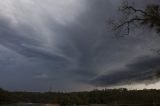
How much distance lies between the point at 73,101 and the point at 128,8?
2339 cm

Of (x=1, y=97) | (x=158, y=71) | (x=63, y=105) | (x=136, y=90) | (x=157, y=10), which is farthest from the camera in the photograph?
(x=136, y=90)

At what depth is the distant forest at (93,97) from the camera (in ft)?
178

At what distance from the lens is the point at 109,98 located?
64.1 meters

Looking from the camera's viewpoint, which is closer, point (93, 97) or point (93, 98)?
point (93, 98)

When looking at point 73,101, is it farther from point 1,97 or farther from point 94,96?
point 94,96

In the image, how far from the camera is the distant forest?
54.2 m

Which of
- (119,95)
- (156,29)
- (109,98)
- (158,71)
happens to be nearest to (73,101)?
(109,98)

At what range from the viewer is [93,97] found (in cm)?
6662

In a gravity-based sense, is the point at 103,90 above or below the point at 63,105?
above

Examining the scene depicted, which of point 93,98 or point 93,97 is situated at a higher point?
point 93,97

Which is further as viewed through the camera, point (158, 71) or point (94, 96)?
point (94, 96)

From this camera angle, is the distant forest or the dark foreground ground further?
the distant forest

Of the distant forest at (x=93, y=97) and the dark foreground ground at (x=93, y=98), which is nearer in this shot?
the dark foreground ground at (x=93, y=98)

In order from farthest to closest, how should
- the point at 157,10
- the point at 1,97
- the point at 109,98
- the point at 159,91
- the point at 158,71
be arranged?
the point at 159,91 → the point at 109,98 → the point at 1,97 → the point at 158,71 → the point at 157,10
